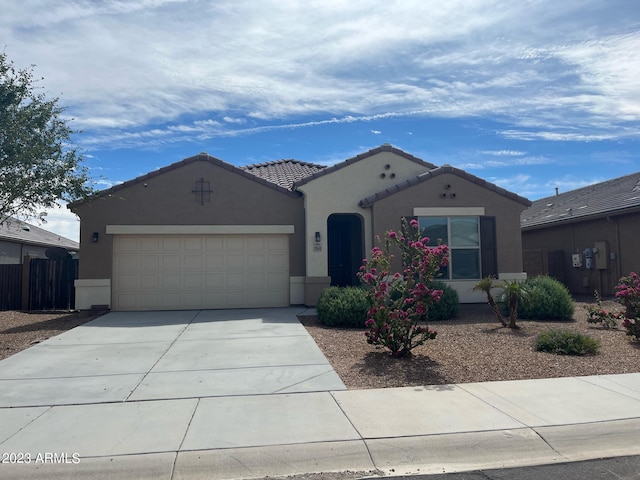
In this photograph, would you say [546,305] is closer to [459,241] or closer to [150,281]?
[459,241]

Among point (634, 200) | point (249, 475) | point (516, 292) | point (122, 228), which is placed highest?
point (634, 200)

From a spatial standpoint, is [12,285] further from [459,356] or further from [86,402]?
[459,356]

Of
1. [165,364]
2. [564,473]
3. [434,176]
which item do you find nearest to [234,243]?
[434,176]

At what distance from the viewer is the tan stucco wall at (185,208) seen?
14594 mm

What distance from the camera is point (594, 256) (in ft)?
61.0

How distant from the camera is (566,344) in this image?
8.89 metres

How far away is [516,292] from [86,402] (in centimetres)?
873

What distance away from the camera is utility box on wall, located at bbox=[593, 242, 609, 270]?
1800cm

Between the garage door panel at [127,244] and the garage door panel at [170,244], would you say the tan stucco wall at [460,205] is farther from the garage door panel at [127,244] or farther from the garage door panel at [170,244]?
the garage door panel at [127,244]

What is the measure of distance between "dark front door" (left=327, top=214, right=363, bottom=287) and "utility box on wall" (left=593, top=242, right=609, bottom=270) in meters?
8.78

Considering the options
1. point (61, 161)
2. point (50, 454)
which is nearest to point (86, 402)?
point (50, 454)

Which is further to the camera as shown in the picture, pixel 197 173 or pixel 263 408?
pixel 197 173

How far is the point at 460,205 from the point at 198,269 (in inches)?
307

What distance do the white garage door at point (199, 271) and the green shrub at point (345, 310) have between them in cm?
353
